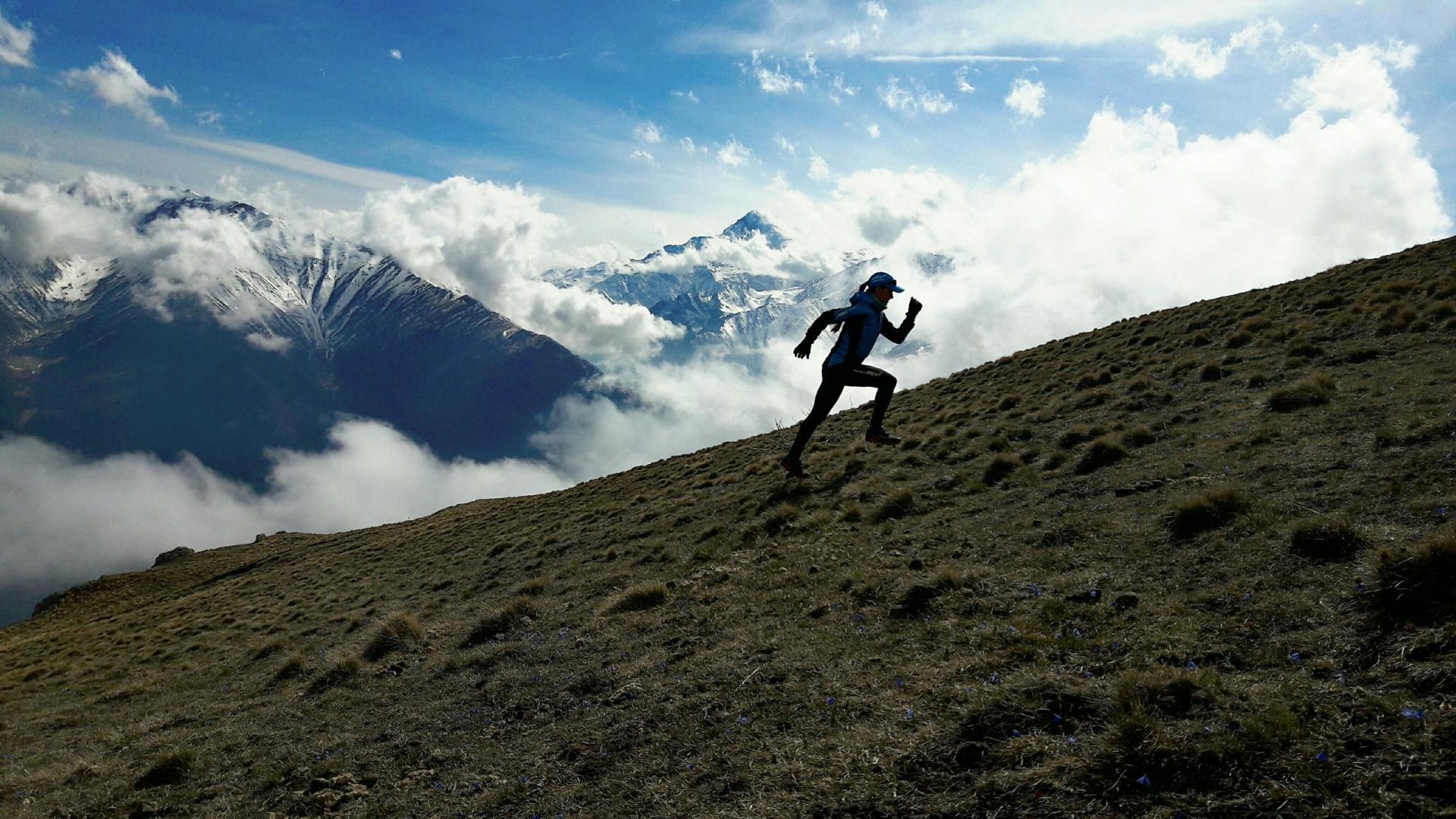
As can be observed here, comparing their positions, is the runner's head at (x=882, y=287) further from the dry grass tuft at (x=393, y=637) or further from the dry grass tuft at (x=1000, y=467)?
the dry grass tuft at (x=393, y=637)

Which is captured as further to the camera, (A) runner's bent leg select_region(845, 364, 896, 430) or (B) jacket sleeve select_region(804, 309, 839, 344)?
(A) runner's bent leg select_region(845, 364, 896, 430)

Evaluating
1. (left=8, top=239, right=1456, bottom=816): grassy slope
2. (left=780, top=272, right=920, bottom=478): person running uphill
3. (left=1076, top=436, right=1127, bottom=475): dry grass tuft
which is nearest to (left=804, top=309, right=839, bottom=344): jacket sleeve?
(left=780, top=272, right=920, bottom=478): person running uphill

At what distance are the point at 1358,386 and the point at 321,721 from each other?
17.8 m

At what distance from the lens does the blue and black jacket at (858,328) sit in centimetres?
1348

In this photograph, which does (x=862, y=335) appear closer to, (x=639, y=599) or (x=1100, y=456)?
(x=1100, y=456)

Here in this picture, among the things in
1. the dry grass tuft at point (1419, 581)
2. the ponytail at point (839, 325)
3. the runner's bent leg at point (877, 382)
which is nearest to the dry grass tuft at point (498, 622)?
the runner's bent leg at point (877, 382)

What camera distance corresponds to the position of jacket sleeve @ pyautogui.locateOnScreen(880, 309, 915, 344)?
44.3 ft

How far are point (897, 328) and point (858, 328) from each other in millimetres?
858

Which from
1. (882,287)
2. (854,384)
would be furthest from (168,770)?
(882,287)

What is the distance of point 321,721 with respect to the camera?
9641 millimetres

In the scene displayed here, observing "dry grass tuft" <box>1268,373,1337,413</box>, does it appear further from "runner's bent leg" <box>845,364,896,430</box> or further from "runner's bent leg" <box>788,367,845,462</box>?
"runner's bent leg" <box>788,367,845,462</box>

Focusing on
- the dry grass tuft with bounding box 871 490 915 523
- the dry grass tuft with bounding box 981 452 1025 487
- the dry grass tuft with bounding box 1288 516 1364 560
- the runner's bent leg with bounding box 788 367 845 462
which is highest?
the runner's bent leg with bounding box 788 367 845 462

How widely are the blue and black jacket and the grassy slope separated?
287cm

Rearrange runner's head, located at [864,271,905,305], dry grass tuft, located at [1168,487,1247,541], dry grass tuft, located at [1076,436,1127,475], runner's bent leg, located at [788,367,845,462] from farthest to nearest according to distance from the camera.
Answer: runner's bent leg, located at [788,367,845,462] → runner's head, located at [864,271,905,305] → dry grass tuft, located at [1076,436,1127,475] → dry grass tuft, located at [1168,487,1247,541]
